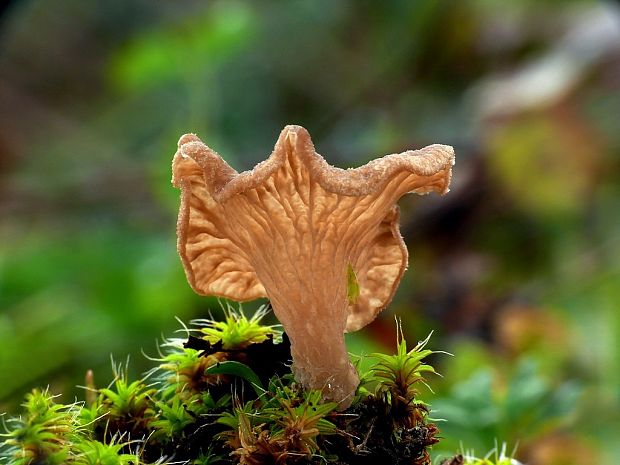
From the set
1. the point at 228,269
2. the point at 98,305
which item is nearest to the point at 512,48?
the point at 98,305

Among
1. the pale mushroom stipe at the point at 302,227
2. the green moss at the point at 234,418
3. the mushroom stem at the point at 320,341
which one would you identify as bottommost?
the green moss at the point at 234,418

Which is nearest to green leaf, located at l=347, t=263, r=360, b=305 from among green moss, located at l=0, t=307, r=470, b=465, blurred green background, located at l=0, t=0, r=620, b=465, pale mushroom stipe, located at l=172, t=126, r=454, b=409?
pale mushroom stipe, located at l=172, t=126, r=454, b=409

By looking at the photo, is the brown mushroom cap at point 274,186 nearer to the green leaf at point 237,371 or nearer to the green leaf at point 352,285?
the green leaf at point 352,285

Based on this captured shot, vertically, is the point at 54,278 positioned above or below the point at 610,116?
below

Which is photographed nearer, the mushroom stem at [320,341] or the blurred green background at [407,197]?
the mushroom stem at [320,341]

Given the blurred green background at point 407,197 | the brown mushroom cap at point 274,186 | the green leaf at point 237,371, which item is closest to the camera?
the brown mushroom cap at point 274,186

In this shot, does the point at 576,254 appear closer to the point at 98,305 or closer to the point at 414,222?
the point at 414,222

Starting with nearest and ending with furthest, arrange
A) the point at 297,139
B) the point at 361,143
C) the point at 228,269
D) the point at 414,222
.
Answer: the point at 297,139 < the point at 228,269 < the point at 414,222 < the point at 361,143

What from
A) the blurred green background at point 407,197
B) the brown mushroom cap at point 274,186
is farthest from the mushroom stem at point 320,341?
the blurred green background at point 407,197
